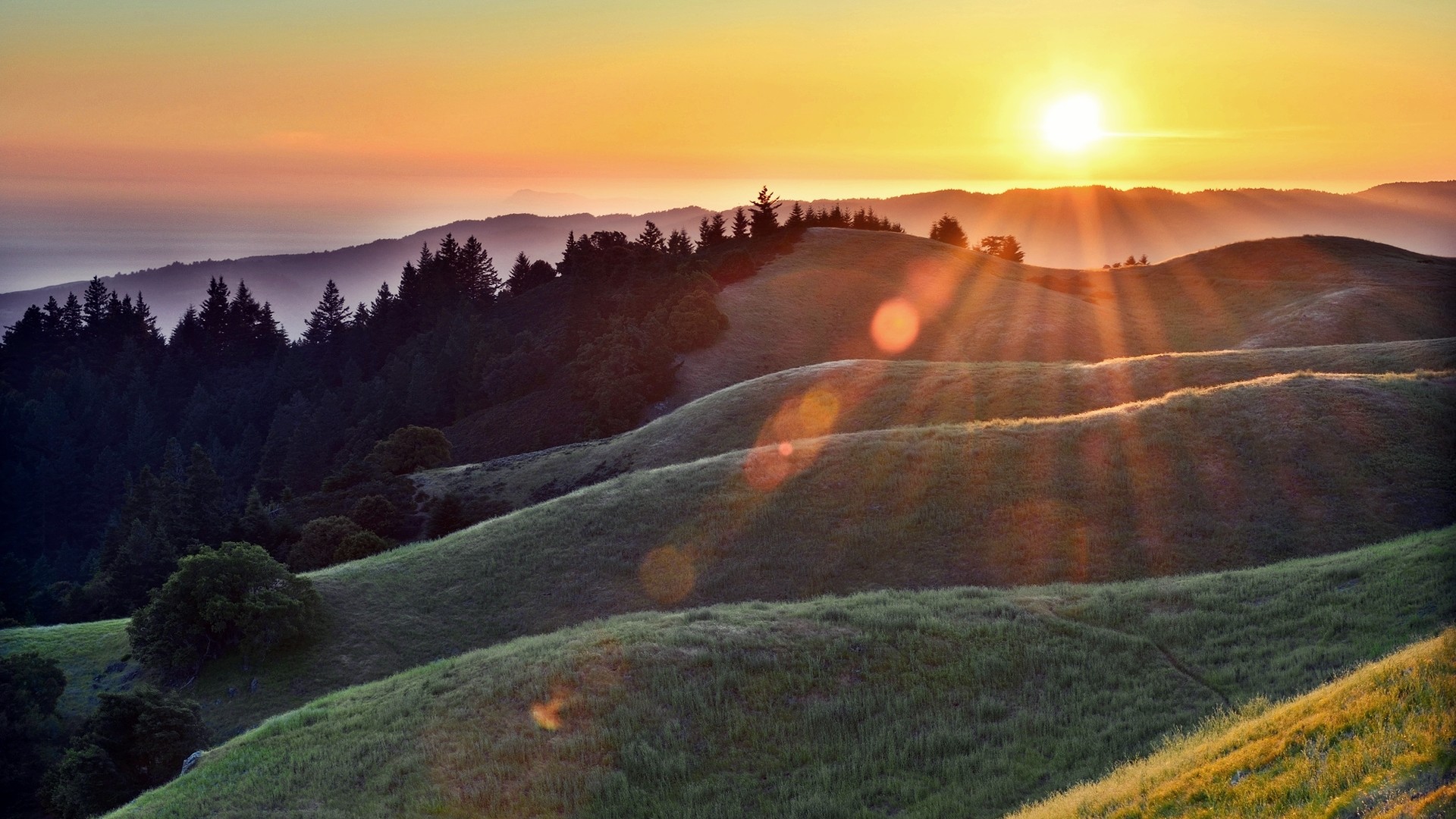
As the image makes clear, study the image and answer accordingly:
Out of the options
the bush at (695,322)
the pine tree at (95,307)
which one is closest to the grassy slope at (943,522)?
the bush at (695,322)

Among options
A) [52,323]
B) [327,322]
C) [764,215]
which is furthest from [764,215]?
[52,323]

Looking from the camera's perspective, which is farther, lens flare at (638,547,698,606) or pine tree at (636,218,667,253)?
pine tree at (636,218,667,253)

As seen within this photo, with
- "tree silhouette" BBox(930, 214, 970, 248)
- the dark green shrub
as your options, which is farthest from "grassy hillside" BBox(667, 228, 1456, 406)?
the dark green shrub

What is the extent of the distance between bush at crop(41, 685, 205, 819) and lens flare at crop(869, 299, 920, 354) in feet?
262

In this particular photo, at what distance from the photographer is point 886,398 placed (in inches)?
2464

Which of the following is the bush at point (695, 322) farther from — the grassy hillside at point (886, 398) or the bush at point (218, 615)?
the bush at point (218, 615)

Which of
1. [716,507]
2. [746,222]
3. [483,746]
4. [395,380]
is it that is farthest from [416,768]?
[746,222]

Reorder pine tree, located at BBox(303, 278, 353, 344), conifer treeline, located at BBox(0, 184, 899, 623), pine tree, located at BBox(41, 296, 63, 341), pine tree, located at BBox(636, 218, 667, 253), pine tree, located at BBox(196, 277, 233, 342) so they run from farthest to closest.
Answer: pine tree, located at BBox(41, 296, 63, 341)
pine tree, located at BBox(196, 277, 233, 342)
pine tree, located at BBox(303, 278, 353, 344)
pine tree, located at BBox(636, 218, 667, 253)
conifer treeline, located at BBox(0, 184, 899, 623)

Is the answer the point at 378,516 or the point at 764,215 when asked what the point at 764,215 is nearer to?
the point at 764,215

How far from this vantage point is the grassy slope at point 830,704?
15.4 meters

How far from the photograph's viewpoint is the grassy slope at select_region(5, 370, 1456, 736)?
3103 centimetres

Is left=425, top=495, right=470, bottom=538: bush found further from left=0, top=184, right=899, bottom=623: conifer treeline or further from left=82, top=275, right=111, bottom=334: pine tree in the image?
left=82, top=275, right=111, bottom=334: pine tree

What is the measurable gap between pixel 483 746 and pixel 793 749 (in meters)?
6.31

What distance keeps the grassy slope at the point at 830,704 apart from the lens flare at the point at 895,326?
250ft
